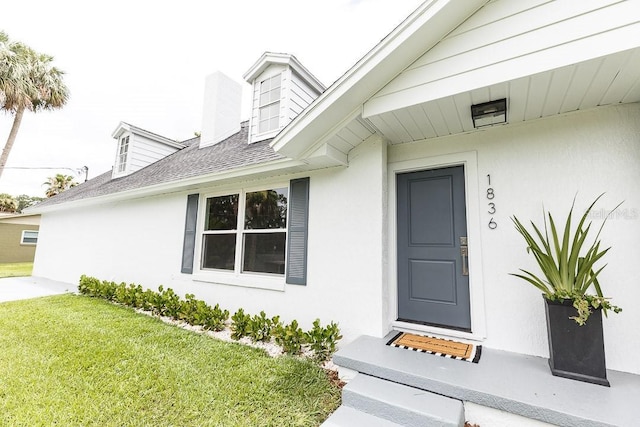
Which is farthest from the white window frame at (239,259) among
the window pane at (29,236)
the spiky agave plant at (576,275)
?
the window pane at (29,236)

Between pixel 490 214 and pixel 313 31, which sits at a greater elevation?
pixel 313 31

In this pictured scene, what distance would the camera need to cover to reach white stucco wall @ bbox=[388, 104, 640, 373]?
252cm

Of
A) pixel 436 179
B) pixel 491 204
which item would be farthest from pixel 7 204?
pixel 491 204

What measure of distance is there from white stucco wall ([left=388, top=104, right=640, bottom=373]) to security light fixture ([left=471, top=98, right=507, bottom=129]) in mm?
236

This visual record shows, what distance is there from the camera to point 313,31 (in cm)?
696

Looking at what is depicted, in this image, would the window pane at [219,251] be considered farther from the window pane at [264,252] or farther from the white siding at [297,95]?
the white siding at [297,95]

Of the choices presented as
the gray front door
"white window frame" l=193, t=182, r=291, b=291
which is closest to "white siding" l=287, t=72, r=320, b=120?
"white window frame" l=193, t=182, r=291, b=291

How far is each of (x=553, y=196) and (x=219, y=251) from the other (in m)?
5.16

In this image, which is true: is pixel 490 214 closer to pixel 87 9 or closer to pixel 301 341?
pixel 301 341

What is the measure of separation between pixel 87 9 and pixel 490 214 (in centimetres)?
875

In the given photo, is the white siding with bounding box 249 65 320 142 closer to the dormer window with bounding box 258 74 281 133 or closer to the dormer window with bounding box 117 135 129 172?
the dormer window with bounding box 258 74 281 133

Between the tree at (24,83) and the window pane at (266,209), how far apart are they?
13033mm

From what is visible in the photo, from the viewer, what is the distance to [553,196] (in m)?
2.84

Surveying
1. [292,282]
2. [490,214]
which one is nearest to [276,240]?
[292,282]
